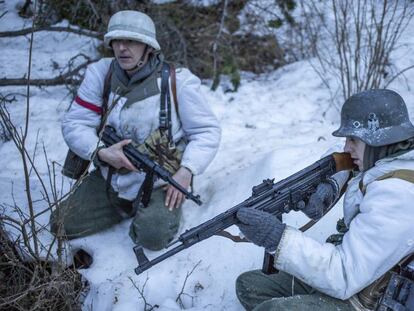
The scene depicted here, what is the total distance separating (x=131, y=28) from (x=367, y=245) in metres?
2.11

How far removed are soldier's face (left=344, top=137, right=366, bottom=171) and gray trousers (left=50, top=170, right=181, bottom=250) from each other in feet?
4.79

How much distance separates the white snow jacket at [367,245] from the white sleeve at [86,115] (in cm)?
191

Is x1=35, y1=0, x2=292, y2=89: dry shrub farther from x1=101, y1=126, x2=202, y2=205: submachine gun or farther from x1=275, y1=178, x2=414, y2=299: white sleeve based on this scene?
x1=275, y1=178, x2=414, y2=299: white sleeve

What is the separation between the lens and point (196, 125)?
11.4 ft

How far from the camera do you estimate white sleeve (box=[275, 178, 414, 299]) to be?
1.89 meters

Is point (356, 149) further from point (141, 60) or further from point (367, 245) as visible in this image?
point (141, 60)

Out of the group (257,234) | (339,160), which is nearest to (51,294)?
(257,234)

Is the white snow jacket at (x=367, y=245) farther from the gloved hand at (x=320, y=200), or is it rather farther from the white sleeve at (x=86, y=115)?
the white sleeve at (x=86, y=115)

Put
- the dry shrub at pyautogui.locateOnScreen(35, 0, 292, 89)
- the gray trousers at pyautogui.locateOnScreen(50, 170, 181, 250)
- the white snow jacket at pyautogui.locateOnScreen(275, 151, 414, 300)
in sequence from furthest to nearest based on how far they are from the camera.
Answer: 1. the dry shrub at pyautogui.locateOnScreen(35, 0, 292, 89)
2. the gray trousers at pyautogui.locateOnScreen(50, 170, 181, 250)
3. the white snow jacket at pyautogui.locateOnScreen(275, 151, 414, 300)

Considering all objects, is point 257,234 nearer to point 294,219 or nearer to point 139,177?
point 294,219

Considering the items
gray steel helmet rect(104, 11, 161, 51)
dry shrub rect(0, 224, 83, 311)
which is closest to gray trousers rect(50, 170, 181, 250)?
dry shrub rect(0, 224, 83, 311)

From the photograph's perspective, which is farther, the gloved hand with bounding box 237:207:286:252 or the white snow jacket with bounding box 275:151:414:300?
the gloved hand with bounding box 237:207:286:252

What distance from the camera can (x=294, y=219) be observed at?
128 inches

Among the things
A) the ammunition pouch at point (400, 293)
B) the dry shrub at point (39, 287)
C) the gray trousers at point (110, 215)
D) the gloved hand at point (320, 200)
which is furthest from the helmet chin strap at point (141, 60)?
the ammunition pouch at point (400, 293)
